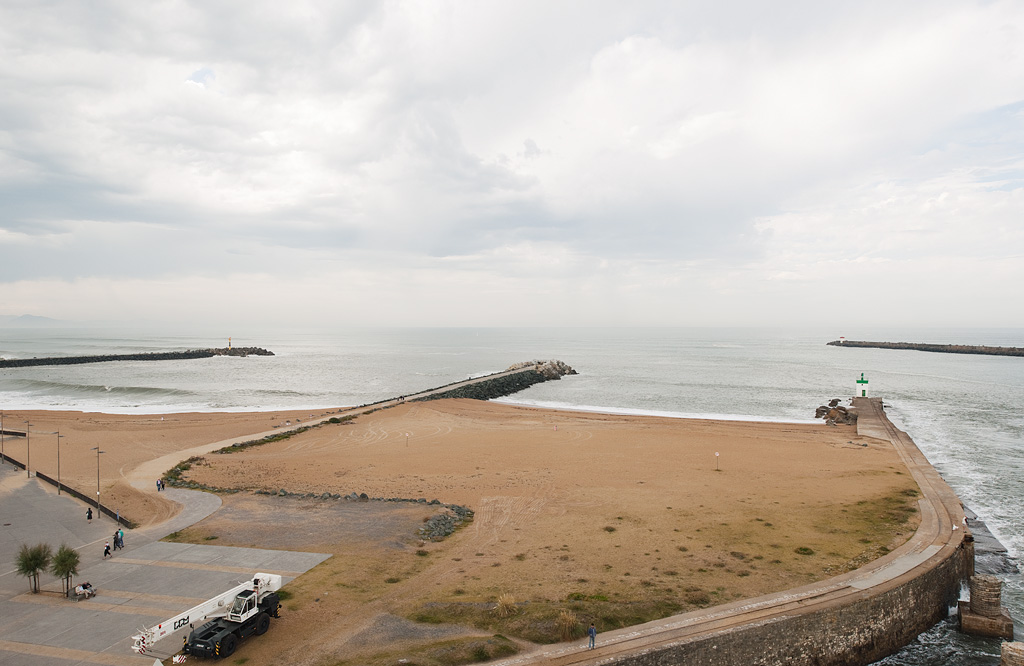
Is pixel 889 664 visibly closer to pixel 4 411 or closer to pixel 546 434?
pixel 546 434

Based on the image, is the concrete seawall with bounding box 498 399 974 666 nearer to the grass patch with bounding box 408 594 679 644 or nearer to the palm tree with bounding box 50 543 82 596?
the grass patch with bounding box 408 594 679 644

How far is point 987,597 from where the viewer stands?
53.0ft

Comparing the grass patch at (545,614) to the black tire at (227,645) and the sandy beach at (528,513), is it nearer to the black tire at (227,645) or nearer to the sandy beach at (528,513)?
the sandy beach at (528,513)

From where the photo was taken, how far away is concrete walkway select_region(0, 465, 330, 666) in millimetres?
13500

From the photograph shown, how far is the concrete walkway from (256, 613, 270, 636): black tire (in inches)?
71.5

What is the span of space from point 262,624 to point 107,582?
6769 millimetres

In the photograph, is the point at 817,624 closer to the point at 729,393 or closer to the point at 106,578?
the point at 106,578

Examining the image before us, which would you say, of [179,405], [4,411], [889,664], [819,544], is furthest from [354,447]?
[4,411]

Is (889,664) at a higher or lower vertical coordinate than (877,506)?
lower

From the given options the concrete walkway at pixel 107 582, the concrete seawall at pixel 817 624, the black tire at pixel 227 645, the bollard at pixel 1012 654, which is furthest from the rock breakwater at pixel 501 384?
the bollard at pixel 1012 654

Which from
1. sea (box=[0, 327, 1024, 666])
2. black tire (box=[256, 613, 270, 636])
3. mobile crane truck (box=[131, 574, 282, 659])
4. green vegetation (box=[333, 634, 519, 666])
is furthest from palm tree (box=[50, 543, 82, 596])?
sea (box=[0, 327, 1024, 666])

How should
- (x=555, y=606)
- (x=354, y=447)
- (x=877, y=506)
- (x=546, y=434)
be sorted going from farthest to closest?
(x=546, y=434) → (x=354, y=447) → (x=877, y=506) → (x=555, y=606)

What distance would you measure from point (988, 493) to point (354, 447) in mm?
36209

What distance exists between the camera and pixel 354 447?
124 feet
